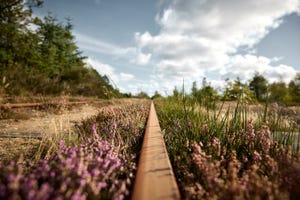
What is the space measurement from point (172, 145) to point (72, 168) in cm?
127

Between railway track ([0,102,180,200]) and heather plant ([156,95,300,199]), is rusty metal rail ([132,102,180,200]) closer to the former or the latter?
railway track ([0,102,180,200])

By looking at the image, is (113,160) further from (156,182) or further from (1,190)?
(1,190)

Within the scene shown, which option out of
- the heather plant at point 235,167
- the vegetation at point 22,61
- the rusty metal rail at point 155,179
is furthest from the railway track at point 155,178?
the vegetation at point 22,61

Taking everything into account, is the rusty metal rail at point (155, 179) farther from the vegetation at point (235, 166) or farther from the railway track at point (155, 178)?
the vegetation at point (235, 166)

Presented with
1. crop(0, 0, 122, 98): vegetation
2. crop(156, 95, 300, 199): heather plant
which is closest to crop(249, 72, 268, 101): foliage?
crop(156, 95, 300, 199): heather plant

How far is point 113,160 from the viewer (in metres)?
1.31

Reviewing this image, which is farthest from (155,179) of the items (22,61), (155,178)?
(22,61)

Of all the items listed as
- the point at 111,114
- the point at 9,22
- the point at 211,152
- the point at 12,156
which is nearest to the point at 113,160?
the point at 211,152

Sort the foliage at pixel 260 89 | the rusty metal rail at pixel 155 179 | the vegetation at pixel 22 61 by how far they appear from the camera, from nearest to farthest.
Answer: the rusty metal rail at pixel 155 179, the foliage at pixel 260 89, the vegetation at pixel 22 61

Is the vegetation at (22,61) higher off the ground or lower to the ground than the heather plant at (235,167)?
higher

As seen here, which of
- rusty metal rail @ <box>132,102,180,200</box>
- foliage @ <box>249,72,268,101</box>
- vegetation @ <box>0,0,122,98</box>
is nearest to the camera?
rusty metal rail @ <box>132,102,180,200</box>

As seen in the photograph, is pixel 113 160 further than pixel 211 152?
No

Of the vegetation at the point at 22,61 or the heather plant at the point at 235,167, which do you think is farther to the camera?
the vegetation at the point at 22,61

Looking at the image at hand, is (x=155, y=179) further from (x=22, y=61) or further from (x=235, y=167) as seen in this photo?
(x=22, y=61)
